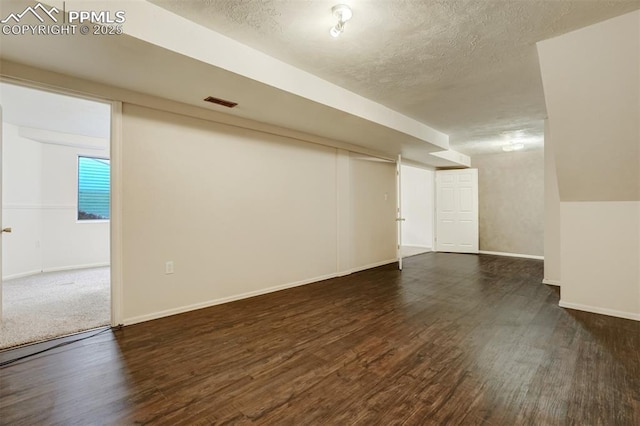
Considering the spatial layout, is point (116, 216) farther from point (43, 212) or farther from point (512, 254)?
point (512, 254)

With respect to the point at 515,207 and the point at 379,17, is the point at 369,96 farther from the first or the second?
the point at 515,207

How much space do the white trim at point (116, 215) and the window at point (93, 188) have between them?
12.7ft

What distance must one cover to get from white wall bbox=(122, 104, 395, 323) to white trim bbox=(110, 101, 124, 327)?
5cm

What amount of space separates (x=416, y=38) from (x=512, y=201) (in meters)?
5.99

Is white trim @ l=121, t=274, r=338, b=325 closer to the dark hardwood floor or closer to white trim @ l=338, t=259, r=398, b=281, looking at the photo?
the dark hardwood floor

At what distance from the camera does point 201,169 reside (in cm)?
338

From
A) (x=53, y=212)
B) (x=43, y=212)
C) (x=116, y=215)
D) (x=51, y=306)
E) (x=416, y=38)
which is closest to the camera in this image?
(x=416, y=38)

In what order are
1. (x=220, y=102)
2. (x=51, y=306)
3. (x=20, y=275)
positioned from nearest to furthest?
(x=220, y=102), (x=51, y=306), (x=20, y=275)

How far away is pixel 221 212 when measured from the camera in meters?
3.54

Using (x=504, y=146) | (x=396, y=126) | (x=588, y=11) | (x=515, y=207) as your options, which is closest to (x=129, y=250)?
(x=396, y=126)

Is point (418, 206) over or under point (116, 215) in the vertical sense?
→ over

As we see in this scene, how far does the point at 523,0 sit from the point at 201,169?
126 inches

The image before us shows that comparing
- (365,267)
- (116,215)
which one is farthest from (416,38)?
(365,267)

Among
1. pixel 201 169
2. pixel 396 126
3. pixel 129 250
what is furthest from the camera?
pixel 396 126
